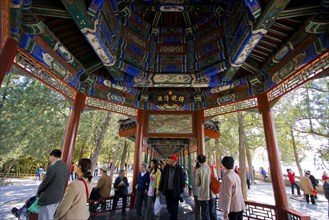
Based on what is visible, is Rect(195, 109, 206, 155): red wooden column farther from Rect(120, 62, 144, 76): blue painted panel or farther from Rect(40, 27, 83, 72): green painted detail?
Rect(40, 27, 83, 72): green painted detail

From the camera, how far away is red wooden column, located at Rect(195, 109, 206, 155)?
22.5 ft

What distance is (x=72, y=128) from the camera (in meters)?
5.30

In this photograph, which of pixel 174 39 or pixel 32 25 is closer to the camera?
pixel 32 25

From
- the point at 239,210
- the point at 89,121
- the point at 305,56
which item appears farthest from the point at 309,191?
the point at 89,121

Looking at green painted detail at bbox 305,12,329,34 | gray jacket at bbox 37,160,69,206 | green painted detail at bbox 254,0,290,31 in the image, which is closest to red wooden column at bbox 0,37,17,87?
gray jacket at bbox 37,160,69,206

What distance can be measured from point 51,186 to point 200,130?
17.5 feet

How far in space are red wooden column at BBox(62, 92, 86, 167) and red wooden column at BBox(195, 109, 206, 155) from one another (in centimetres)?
436

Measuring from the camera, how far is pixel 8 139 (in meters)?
10.6

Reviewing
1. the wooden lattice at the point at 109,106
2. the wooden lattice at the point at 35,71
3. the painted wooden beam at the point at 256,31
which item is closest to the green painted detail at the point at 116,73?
the wooden lattice at the point at 109,106

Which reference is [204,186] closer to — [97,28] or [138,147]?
[138,147]

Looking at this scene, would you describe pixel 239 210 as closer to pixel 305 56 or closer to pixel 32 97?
pixel 305 56

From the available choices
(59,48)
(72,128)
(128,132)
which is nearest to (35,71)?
(59,48)

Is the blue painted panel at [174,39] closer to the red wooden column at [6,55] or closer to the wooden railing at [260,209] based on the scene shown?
the red wooden column at [6,55]

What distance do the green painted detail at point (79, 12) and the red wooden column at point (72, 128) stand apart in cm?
290
